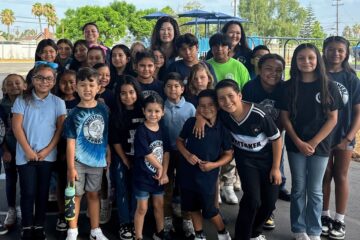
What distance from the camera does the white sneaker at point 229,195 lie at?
5.08 m

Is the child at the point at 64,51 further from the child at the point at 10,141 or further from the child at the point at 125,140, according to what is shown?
the child at the point at 125,140

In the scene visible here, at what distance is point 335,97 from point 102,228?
8.65ft

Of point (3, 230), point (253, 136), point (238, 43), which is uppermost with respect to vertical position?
point (238, 43)

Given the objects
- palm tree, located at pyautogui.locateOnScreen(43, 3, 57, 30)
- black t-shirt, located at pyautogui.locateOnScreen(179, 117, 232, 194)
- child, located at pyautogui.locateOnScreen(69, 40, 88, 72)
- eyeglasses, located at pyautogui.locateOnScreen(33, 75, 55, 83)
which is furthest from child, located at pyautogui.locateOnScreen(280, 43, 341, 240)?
palm tree, located at pyautogui.locateOnScreen(43, 3, 57, 30)

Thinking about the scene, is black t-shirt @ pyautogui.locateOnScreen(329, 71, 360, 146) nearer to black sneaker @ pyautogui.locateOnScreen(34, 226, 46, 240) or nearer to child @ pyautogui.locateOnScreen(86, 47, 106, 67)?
child @ pyautogui.locateOnScreen(86, 47, 106, 67)

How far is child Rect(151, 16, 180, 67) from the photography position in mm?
5207

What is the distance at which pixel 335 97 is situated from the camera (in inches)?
147

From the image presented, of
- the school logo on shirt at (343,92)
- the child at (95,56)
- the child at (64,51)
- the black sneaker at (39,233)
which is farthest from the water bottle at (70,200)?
the school logo on shirt at (343,92)

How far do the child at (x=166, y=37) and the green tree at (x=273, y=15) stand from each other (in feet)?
207

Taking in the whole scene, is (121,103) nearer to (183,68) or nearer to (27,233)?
(183,68)

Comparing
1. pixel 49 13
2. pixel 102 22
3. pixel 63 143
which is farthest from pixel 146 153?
pixel 49 13

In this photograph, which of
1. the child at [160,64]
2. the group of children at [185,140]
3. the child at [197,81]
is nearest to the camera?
the group of children at [185,140]

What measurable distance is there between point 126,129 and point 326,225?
88.5 inches

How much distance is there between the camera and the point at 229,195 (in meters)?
5.11
